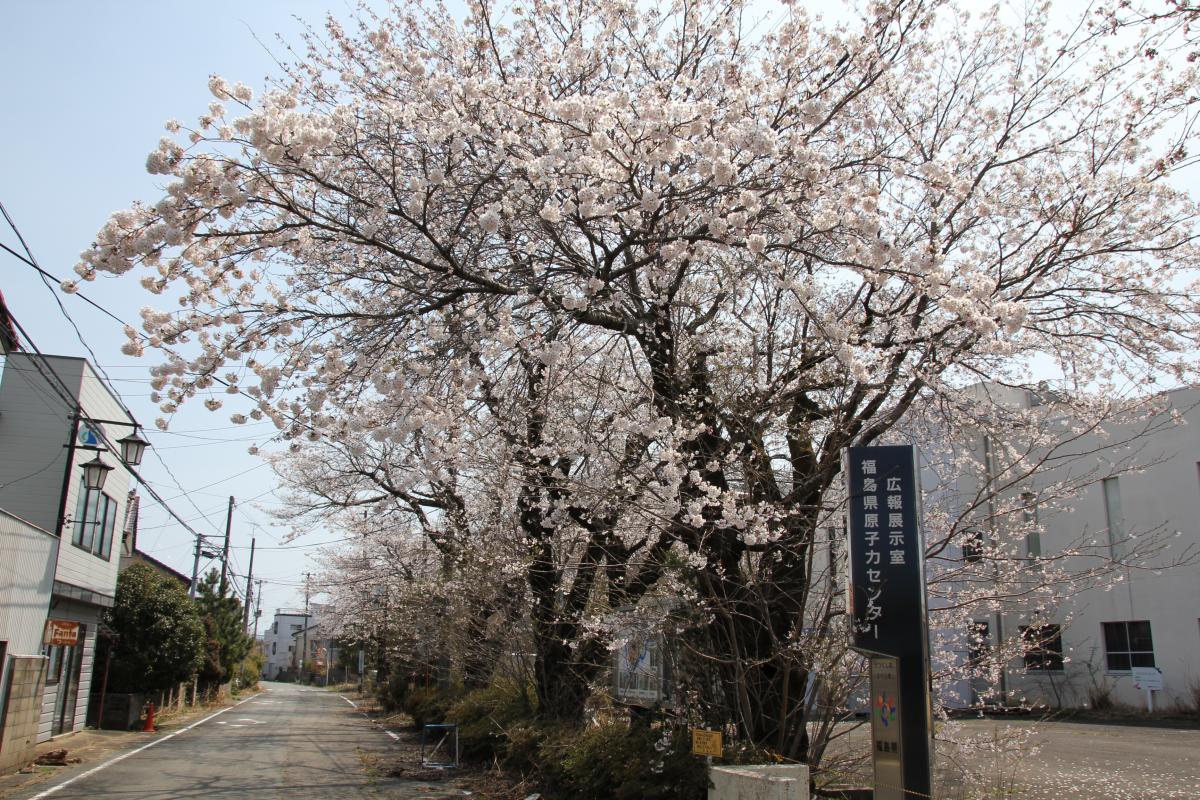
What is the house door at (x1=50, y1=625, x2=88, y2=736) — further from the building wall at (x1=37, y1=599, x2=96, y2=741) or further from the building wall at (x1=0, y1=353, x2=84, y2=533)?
the building wall at (x1=0, y1=353, x2=84, y2=533)

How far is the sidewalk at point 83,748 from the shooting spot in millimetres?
12888

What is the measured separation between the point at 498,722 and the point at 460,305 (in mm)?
8985

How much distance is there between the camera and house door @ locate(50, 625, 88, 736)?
18.3 meters

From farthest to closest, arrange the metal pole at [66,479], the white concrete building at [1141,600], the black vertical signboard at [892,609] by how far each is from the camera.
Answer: the white concrete building at [1141,600] < the metal pole at [66,479] < the black vertical signboard at [892,609]

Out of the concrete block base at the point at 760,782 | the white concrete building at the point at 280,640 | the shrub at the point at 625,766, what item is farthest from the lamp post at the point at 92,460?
the white concrete building at the point at 280,640

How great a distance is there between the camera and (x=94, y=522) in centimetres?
2038

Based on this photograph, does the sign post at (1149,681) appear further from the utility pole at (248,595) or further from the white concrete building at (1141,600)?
the utility pole at (248,595)

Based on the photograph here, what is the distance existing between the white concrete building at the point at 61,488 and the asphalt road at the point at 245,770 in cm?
245

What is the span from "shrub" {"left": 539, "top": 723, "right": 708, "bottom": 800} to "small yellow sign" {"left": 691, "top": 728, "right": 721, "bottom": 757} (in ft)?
1.97

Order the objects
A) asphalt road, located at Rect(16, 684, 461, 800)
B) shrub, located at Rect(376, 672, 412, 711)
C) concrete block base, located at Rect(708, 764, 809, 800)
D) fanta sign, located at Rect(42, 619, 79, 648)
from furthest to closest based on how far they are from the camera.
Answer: shrub, located at Rect(376, 672, 412, 711), fanta sign, located at Rect(42, 619, 79, 648), asphalt road, located at Rect(16, 684, 461, 800), concrete block base, located at Rect(708, 764, 809, 800)

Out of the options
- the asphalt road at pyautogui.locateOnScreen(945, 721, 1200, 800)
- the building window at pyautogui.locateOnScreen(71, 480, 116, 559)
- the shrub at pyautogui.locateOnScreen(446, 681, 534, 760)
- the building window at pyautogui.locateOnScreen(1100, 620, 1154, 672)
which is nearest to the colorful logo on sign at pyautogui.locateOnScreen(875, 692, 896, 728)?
the asphalt road at pyautogui.locateOnScreen(945, 721, 1200, 800)

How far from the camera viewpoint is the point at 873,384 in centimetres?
806

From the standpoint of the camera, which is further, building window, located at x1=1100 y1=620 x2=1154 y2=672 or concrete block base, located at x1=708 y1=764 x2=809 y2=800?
building window, located at x1=1100 y1=620 x2=1154 y2=672

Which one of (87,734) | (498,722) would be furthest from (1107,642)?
(87,734)
